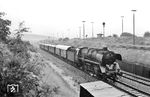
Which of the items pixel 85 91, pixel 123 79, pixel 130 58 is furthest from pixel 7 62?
pixel 130 58

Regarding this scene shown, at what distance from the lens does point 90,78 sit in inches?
898

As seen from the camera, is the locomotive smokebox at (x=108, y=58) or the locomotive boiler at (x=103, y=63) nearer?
the locomotive boiler at (x=103, y=63)

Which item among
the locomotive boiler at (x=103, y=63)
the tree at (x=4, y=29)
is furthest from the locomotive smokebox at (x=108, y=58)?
the tree at (x=4, y=29)

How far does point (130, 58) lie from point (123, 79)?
14925 millimetres

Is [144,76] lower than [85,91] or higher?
lower

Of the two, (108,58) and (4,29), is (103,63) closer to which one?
(108,58)

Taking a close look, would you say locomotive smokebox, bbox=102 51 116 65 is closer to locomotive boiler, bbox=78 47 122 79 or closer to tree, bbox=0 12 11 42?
locomotive boiler, bbox=78 47 122 79

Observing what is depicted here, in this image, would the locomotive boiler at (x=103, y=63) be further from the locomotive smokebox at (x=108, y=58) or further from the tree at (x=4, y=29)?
the tree at (x=4, y=29)

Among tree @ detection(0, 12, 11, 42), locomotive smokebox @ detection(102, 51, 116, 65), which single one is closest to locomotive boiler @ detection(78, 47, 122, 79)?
locomotive smokebox @ detection(102, 51, 116, 65)

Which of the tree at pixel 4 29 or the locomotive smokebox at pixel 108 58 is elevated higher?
the tree at pixel 4 29

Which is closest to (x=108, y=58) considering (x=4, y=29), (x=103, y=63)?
(x=103, y=63)

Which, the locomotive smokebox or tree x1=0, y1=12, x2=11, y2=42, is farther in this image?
the locomotive smokebox

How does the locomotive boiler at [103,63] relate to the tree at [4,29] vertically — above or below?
below

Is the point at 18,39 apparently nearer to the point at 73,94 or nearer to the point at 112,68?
the point at 73,94
